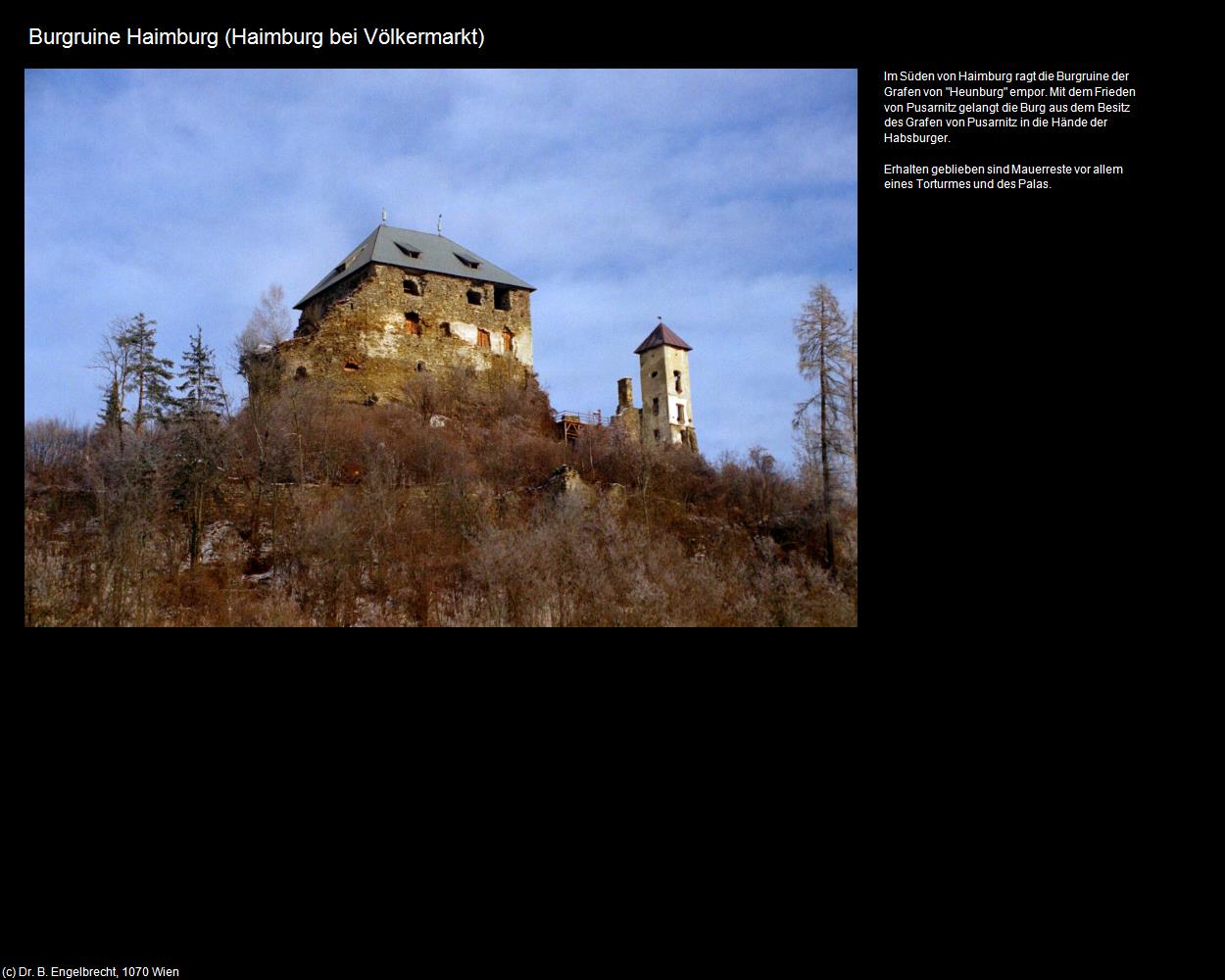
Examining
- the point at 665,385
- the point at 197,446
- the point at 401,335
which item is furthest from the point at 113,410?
the point at 665,385

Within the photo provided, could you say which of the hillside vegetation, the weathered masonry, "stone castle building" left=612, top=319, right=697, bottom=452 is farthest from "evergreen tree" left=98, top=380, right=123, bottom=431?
"stone castle building" left=612, top=319, right=697, bottom=452

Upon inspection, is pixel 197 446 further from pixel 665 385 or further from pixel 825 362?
pixel 665 385

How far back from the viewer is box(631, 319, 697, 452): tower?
4703cm

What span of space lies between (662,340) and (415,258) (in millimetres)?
16851

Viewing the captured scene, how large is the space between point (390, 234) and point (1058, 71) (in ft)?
118

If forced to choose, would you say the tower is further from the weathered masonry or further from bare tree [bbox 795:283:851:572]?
bare tree [bbox 795:283:851:572]

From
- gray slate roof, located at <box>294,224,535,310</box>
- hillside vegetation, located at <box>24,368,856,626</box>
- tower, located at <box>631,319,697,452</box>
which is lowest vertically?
hillside vegetation, located at <box>24,368,856,626</box>

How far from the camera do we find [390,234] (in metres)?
38.3

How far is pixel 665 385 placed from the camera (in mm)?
47406

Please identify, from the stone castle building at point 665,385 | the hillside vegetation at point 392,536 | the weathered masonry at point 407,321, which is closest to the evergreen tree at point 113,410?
the hillside vegetation at point 392,536

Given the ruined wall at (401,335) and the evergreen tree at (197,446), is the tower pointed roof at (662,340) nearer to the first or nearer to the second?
the ruined wall at (401,335)

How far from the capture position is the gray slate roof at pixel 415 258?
3638 cm
